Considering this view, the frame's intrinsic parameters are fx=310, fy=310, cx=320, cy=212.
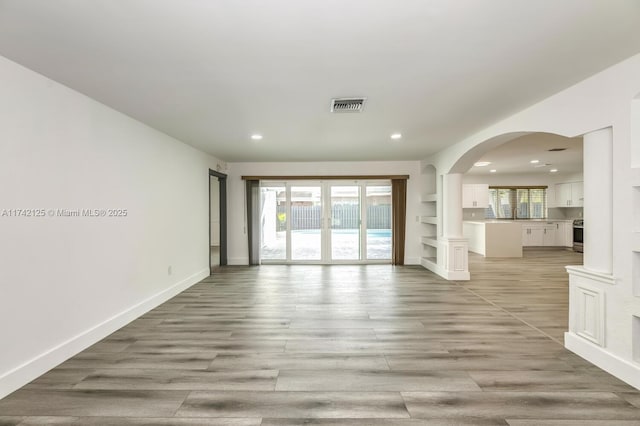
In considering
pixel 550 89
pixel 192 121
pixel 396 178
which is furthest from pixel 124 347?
pixel 396 178

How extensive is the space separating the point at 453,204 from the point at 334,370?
426 cm

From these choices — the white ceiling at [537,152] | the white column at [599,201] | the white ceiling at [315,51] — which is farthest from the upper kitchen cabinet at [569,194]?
the white column at [599,201]

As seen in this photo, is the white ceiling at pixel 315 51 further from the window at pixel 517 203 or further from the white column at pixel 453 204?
the window at pixel 517 203

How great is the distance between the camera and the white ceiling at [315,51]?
1692mm

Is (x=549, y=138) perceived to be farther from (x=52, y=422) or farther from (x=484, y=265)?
(x=52, y=422)

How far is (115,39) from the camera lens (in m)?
1.95

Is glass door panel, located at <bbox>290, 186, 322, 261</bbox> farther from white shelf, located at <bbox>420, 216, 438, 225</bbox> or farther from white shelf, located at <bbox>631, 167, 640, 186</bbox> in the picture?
white shelf, located at <bbox>631, 167, 640, 186</bbox>

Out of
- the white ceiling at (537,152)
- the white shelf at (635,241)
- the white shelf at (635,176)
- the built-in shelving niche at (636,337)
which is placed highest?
the white ceiling at (537,152)

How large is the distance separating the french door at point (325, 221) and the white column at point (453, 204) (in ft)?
5.51

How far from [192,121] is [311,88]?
1.82 meters

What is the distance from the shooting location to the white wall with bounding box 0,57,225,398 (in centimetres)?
226

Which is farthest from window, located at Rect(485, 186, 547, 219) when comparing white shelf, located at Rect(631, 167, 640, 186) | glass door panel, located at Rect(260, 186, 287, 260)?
white shelf, located at Rect(631, 167, 640, 186)

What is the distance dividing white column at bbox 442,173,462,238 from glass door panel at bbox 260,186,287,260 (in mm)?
3554


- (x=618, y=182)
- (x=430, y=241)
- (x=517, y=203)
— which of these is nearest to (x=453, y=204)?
(x=430, y=241)
